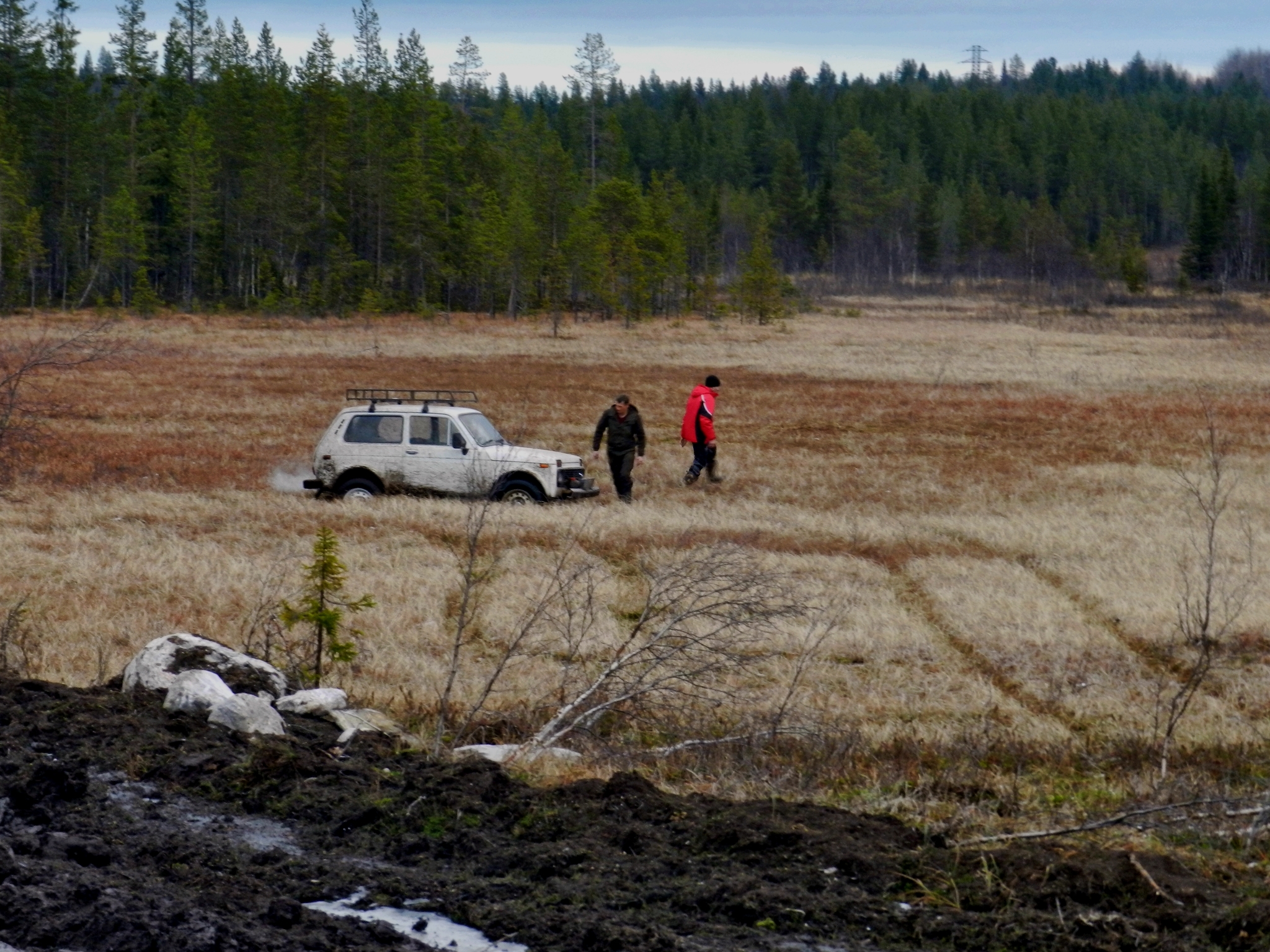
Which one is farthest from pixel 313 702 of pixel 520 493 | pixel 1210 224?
pixel 1210 224

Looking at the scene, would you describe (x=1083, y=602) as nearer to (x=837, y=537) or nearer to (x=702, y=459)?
(x=837, y=537)

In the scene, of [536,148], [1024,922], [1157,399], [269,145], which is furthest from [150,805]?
[536,148]

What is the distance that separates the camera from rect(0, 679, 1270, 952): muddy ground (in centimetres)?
473

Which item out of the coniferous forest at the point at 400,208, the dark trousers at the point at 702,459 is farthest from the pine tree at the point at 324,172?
the dark trousers at the point at 702,459

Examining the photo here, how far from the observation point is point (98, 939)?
15.0ft

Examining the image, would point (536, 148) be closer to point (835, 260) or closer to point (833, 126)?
point (835, 260)

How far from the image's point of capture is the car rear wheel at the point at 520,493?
18.2 meters

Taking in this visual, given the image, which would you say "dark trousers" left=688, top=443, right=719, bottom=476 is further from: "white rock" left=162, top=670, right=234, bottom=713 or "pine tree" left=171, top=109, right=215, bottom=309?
"pine tree" left=171, top=109, right=215, bottom=309

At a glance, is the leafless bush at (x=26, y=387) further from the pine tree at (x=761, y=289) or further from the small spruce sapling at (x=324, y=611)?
the pine tree at (x=761, y=289)

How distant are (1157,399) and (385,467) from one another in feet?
80.7

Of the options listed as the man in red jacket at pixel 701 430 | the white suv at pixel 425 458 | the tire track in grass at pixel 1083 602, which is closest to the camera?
the tire track in grass at pixel 1083 602

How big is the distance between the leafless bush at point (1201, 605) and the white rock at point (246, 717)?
197 inches

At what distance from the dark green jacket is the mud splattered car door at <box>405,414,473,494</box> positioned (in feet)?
6.46

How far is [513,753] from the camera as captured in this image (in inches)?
292
